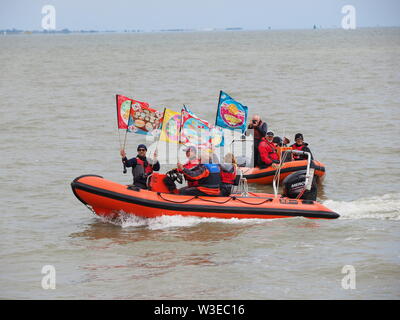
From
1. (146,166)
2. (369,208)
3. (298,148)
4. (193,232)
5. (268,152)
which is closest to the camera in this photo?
(193,232)

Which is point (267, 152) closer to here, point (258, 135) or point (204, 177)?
point (258, 135)

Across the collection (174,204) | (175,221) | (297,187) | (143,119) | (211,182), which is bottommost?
(175,221)

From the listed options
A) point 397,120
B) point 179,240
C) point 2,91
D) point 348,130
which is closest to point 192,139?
point 179,240

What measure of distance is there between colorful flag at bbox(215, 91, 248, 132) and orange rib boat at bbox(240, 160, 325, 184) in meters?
1.33

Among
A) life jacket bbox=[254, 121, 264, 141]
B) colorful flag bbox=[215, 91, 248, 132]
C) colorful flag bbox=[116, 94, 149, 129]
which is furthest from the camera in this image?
life jacket bbox=[254, 121, 264, 141]

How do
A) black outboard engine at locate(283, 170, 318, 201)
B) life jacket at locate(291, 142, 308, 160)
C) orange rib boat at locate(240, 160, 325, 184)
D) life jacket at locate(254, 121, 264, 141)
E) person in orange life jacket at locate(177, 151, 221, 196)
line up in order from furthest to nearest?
life jacket at locate(254, 121, 264, 141), life jacket at locate(291, 142, 308, 160), orange rib boat at locate(240, 160, 325, 184), black outboard engine at locate(283, 170, 318, 201), person in orange life jacket at locate(177, 151, 221, 196)

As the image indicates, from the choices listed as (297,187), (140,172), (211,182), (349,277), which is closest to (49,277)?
(140,172)

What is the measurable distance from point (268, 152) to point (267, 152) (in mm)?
21

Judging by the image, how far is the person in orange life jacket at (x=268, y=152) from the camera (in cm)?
1451

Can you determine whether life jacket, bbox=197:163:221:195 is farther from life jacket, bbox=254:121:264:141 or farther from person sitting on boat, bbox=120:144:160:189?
life jacket, bbox=254:121:264:141

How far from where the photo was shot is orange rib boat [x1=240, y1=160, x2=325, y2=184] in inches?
566

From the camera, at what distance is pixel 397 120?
23406 millimetres

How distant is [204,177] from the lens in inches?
457

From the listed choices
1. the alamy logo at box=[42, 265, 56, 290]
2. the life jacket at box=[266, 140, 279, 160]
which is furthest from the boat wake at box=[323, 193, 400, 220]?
the alamy logo at box=[42, 265, 56, 290]
